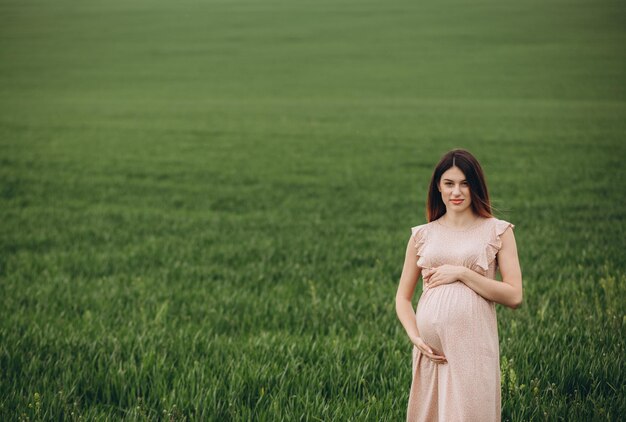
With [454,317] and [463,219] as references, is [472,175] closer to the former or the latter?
[463,219]

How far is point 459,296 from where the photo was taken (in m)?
2.12

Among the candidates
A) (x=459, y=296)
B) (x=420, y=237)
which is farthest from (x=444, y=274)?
(x=420, y=237)

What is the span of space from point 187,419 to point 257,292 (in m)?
2.63

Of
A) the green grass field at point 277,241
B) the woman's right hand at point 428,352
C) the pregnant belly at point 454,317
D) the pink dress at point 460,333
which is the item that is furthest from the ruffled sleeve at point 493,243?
the green grass field at point 277,241

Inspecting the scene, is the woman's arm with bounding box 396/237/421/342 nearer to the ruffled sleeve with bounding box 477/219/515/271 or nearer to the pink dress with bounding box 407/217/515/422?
the pink dress with bounding box 407/217/515/422

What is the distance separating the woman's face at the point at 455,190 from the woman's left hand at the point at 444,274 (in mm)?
204

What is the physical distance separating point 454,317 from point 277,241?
5.95 m

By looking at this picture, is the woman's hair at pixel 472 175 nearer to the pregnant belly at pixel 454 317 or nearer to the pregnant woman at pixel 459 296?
the pregnant woman at pixel 459 296

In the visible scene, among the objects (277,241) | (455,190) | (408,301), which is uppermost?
(455,190)

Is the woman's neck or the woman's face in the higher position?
the woman's face

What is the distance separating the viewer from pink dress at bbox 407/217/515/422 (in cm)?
207

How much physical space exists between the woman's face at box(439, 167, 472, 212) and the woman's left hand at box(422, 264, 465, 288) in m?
0.20

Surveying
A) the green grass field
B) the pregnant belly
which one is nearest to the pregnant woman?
the pregnant belly

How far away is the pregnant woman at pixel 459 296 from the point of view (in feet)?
6.84
